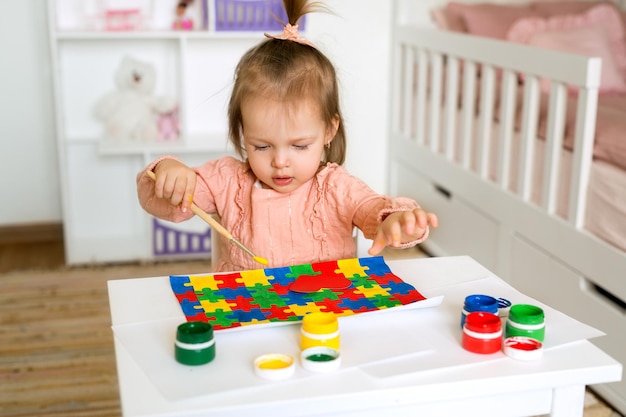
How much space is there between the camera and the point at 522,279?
6.89 feet

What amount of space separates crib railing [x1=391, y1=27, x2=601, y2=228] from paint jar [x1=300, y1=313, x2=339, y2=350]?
3.77 ft

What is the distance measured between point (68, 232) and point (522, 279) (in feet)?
4.69

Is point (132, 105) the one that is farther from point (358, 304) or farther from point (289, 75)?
point (358, 304)

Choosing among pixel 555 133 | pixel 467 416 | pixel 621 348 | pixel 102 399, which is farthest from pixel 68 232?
pixel 467 416

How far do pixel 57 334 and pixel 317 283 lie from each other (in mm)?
1276

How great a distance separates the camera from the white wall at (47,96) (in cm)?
267

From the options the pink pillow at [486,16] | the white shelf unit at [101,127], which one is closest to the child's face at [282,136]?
the white shelf unit at [101,127]

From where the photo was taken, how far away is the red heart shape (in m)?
1.01

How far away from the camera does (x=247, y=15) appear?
2559 millimetres

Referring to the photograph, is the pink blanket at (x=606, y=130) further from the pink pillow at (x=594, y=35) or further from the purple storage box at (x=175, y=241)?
the purple storage box at (x=175, y=241)

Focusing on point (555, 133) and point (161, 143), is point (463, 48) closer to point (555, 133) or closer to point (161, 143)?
point (555, 133)

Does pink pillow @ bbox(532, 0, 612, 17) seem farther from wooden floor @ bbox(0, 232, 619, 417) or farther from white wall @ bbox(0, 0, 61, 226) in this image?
white wall @ bbox(0, 0, 61, 226)

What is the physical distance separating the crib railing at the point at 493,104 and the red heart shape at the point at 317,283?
0.98 m

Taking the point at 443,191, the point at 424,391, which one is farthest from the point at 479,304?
the point at 443,191
